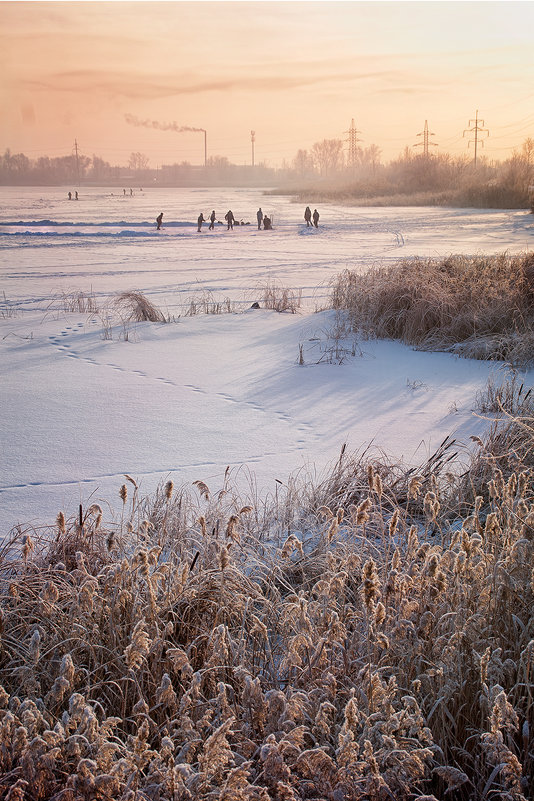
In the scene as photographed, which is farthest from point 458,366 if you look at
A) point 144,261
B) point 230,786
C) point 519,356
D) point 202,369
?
point 144,261

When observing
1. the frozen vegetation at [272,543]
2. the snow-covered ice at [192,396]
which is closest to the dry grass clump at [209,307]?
the frozen vegetation at [272,543]

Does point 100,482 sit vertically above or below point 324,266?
below

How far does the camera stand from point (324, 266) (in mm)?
19109

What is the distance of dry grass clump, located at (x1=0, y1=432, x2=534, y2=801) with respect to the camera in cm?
168

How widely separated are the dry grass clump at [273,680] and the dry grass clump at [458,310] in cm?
580

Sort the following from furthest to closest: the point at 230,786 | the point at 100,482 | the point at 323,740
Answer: the point at 100,482 → the point at 323,740 → the point at 230,786

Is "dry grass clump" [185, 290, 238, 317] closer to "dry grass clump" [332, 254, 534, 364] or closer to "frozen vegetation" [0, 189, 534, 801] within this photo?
"frozen vegetation" [0, 189, 534, 801]

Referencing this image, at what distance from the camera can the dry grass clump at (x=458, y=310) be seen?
848cm

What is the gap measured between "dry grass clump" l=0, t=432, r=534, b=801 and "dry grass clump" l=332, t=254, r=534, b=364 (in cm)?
580

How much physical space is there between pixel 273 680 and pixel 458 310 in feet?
24.8

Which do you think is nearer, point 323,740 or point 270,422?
point 323,740

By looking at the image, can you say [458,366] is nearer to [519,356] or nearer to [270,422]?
[519,356]

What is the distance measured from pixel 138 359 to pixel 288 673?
6381mm

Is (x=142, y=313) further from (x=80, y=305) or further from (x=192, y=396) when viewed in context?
(x=192, y=396)
